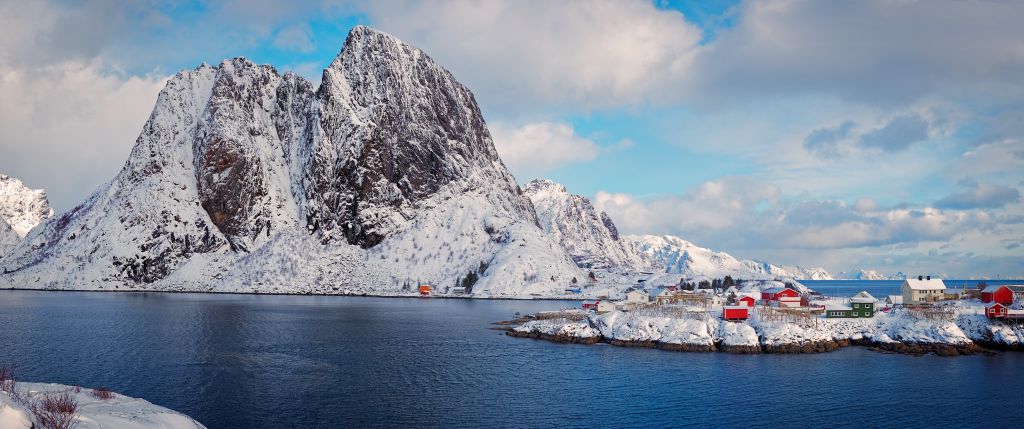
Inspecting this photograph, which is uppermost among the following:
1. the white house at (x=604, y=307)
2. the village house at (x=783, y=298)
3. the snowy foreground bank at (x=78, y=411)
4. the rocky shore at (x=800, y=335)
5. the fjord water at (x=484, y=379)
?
the village house at (x=783, y=298)

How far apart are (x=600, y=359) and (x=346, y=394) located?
1248 inches

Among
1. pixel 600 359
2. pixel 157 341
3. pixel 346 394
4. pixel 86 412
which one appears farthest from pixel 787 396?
pixel 157 341

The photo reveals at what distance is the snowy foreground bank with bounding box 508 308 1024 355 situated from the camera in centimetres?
8131

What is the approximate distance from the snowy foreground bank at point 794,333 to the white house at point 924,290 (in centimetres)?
2359

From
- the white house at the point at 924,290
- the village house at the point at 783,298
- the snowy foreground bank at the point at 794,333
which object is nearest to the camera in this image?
the snowy foreground bank at the point at 794,333

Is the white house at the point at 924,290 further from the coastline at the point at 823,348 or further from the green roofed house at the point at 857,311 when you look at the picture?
the coastline at the point at 823,348

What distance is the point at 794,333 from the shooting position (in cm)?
8294

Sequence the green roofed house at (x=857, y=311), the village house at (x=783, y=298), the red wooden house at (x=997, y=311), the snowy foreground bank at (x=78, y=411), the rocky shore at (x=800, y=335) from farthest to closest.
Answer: the village house at (x=783, y=298), the green roofed house at (x=857, y=311), the red wooden house at (x=997, y=311), the rocky shore at (x=800, y=335), the snowy foreground bank at (x=78, y=411)

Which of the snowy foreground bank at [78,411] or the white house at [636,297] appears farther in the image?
the white house at [636,297]

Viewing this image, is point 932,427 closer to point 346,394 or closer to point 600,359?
point 600,359

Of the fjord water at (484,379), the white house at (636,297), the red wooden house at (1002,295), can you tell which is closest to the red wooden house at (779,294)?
the white house at (636,297)

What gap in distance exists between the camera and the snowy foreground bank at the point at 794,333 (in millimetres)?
81312

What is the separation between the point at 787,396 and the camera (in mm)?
55469

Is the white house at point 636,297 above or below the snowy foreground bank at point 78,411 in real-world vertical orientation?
above
